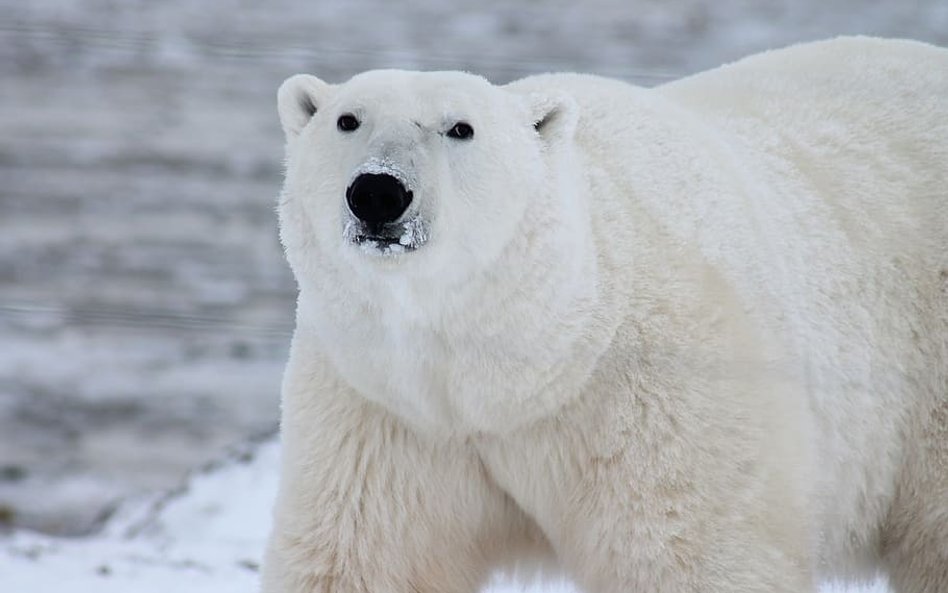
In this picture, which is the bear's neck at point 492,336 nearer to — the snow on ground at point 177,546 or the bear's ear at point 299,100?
the bear's ear at point 299,100

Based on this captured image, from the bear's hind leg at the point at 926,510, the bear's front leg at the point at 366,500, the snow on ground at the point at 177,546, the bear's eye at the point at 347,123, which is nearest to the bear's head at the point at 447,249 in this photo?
the bear's eye at the point at 347,123

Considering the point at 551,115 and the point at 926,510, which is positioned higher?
the point at 551,115

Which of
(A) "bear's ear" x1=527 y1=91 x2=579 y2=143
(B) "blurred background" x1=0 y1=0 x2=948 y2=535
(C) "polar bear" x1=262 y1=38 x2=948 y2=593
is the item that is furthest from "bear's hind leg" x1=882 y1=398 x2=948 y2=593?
Result: (B) "blurred background" x1=0 y1=0 x2=948 y2=535

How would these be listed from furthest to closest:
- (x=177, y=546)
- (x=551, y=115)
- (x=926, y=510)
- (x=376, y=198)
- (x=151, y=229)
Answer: (x=151, y=229), (x=177, y=546), (x=926, y=510), (x=551, y=115), (x=376, y=198)

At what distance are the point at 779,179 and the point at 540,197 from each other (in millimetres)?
745

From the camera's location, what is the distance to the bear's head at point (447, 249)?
2215 mm

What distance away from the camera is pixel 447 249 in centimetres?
219

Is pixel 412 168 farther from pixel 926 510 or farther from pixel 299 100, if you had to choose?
pixel 926 510

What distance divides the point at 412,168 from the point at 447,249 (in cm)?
15

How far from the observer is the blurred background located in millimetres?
5441

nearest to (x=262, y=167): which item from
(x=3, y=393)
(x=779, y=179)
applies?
(x=3, y=393)

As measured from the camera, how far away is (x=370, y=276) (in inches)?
87.0

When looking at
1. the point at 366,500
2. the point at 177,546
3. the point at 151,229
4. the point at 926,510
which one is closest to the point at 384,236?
the point at 366,500

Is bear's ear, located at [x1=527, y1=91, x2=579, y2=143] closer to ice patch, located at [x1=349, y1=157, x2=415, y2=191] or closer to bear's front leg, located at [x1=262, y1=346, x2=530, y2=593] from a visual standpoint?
ice patch, located at [x1=349, y1=157, x2=415, y2=191]
